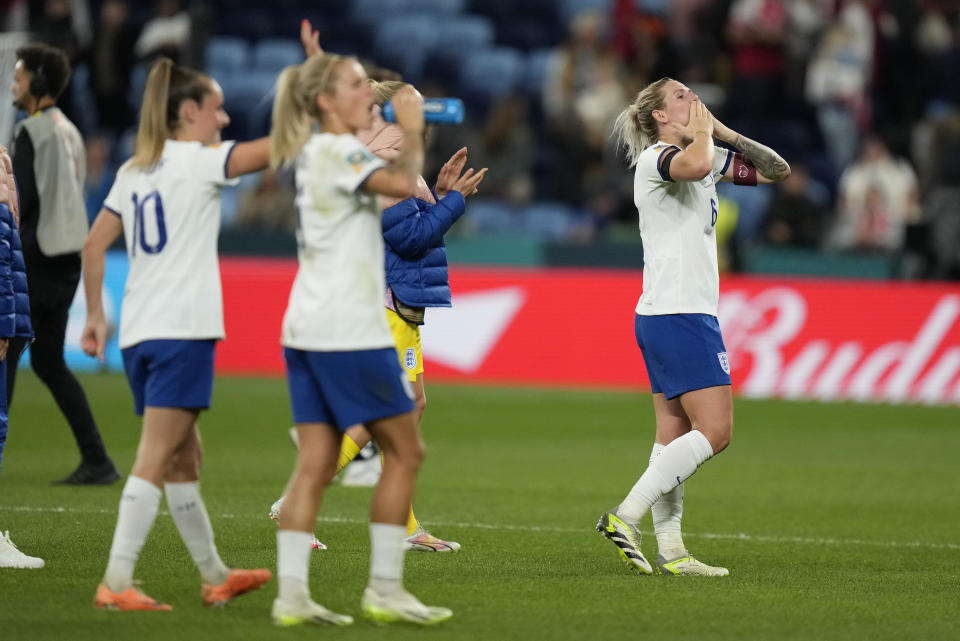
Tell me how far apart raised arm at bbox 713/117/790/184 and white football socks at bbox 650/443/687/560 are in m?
1.36

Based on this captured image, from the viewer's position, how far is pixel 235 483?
396 inches

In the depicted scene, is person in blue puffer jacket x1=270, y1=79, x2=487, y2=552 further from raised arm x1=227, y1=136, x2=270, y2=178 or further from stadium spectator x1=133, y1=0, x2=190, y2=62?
stadium spectator x1=133, y1=0, x2=190, y2=62

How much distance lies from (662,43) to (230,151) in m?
15.8

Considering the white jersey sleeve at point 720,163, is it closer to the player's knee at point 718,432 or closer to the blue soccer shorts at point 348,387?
the player's knee at point 718,432

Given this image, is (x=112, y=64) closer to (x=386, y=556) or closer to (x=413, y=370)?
(x=413, y=370)

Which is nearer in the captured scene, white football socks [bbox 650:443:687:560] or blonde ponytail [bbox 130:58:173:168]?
blonde ponytail [bbox 130:58:173:168]

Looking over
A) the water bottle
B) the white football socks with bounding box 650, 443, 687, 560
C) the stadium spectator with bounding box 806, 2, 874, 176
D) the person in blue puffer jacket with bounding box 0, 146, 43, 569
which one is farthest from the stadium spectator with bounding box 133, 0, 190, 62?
the water bottle

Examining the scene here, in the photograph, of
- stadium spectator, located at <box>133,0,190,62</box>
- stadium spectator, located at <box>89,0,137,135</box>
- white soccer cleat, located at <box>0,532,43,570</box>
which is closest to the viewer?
white soccer cleat, located at <box>0,532,43,570</box>

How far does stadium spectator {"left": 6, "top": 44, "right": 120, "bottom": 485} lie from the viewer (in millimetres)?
8734

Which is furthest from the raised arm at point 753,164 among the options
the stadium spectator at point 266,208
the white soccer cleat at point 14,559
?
the stadium spectator at point 266,208

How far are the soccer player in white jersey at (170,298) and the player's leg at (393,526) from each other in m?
0.53

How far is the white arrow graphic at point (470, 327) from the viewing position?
16.8 meters

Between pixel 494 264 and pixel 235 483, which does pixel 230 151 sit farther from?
pixel 494 264

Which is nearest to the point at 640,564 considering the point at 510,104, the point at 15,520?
the point at 15,520
